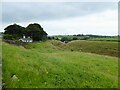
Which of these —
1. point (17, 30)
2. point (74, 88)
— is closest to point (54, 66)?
point (74, 88)

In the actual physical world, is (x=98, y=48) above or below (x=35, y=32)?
below

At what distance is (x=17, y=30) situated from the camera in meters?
78.9

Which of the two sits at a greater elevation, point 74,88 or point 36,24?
point 36,24

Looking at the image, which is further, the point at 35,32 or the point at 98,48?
the point at 35,32

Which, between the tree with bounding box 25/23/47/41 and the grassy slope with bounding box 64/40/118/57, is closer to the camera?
the grassy slope with bounding box 64/40/118/57

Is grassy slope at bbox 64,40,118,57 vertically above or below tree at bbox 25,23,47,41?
below

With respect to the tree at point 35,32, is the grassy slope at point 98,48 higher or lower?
lower

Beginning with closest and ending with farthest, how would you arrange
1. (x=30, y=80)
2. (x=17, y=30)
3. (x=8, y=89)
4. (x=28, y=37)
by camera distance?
(x=8, y=89), (x=30, y=80), (x=17, y=30), (x=28, y=37)

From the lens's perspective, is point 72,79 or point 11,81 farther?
point 72,79

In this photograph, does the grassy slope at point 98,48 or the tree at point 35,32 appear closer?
the grassy slope at point 98,48

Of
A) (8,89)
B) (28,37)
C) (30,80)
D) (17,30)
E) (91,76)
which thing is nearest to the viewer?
(8,89)

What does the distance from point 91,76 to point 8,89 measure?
719cm

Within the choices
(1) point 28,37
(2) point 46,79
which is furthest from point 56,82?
(1) point 28,37

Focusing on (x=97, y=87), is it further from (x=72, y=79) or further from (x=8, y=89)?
(x=8, y=89)
